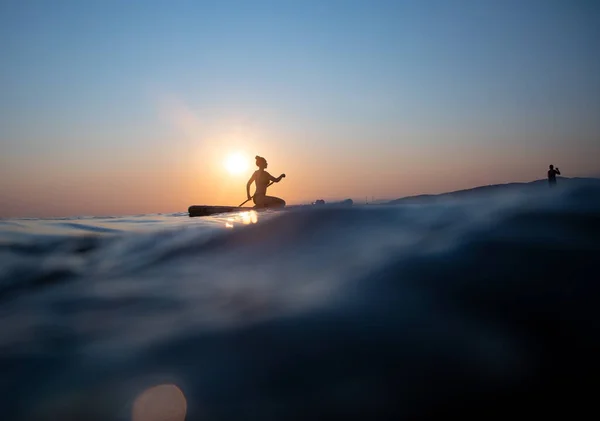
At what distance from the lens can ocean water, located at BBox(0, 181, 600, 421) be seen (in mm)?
1278

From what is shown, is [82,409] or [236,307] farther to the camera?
[236,307]

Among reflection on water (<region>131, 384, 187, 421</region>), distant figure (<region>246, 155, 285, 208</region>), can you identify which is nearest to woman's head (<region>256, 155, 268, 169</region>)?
distant figure (<region>246, 155, 285, 208</region>)

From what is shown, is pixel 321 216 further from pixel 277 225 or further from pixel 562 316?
pixel 562 316

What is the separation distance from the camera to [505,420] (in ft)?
3.75

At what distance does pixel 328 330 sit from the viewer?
66.4 inches

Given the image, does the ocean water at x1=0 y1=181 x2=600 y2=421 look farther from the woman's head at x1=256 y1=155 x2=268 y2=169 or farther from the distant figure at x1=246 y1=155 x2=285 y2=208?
the woman's head at x1=256 y1=155 x2=268 y2=169

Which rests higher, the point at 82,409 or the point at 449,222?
the point at 449,222

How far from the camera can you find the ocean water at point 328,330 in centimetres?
128

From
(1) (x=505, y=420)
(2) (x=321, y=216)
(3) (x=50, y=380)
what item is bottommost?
(1) (x=505, y=420)

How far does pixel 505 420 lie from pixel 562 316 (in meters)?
0.72

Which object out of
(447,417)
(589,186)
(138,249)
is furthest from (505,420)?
(589,186)

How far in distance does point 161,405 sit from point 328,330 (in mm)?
780

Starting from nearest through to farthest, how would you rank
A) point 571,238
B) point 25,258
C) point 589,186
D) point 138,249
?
point 571,238 < point 25,258 < point 138,249 < point 589,186

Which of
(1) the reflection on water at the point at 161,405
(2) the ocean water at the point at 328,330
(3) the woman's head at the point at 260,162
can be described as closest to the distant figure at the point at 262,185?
(3) the woman's head at the point at 260,162
